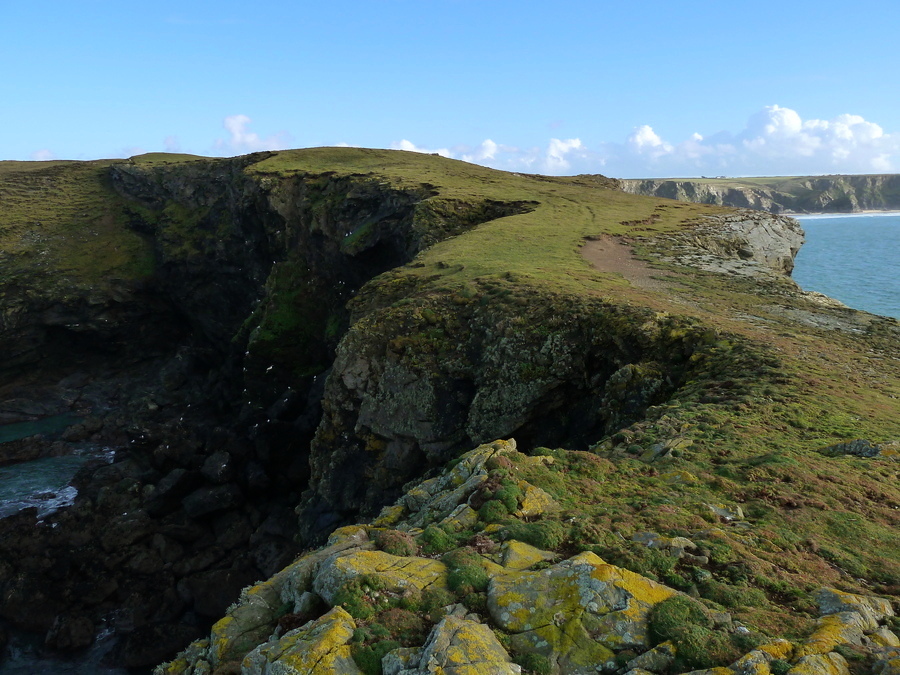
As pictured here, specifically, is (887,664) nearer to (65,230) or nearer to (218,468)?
(218,468)

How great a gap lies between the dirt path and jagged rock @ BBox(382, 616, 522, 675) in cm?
2679

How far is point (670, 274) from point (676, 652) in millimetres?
30647

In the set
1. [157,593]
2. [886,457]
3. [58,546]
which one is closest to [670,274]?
[886,457]

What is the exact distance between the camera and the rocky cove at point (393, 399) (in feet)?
36.6

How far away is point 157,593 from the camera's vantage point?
37125 mm

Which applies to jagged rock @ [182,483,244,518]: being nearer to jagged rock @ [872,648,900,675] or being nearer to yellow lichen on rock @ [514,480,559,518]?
yellow lichen on rock @ [514,480,559,518]

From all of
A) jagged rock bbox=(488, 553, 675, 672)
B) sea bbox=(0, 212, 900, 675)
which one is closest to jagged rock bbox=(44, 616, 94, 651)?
sea bbox=(0, 212, 900, 675)

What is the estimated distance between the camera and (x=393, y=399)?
28125mm

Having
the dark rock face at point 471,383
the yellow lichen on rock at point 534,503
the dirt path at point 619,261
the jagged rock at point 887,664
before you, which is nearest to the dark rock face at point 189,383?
the dirt path at point 619,261

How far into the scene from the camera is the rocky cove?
1115 cm

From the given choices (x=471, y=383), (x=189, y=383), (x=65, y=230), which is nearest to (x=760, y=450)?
(x=471, y=383)

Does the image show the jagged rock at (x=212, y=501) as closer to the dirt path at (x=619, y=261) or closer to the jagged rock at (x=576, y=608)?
the dirt path at (x=619, y=261)

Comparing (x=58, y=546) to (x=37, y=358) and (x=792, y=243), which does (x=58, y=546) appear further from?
(x=792, y=243)

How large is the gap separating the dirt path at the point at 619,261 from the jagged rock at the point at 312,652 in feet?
89.6
